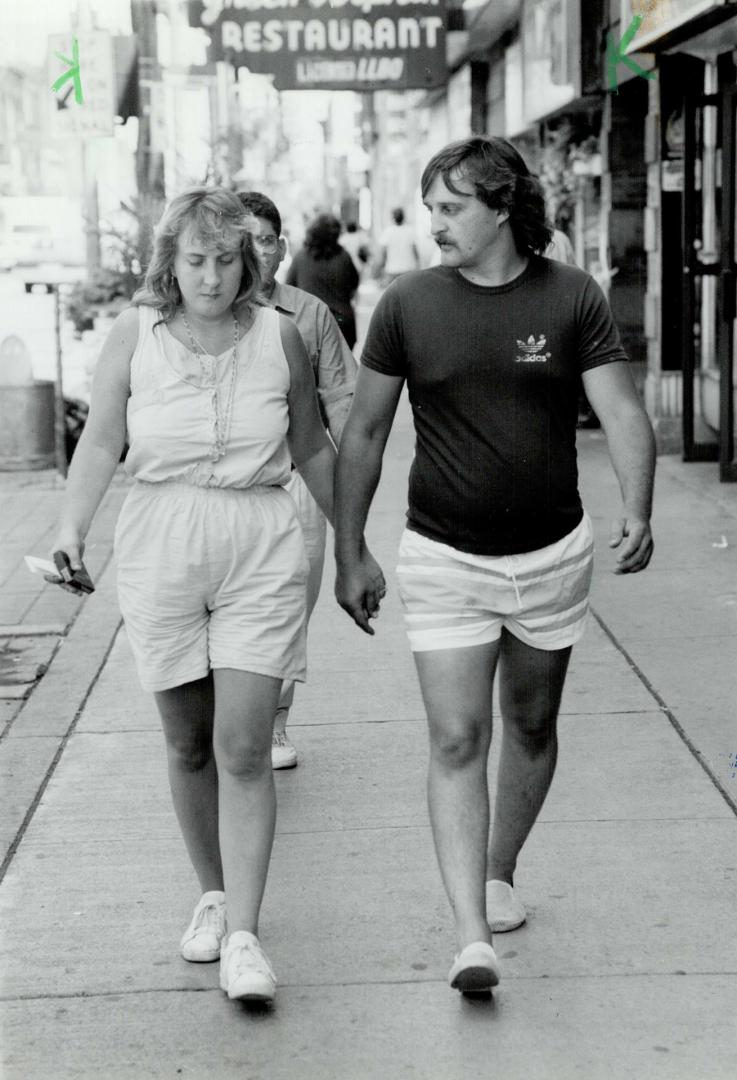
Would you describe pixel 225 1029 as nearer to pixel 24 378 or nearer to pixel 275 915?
pixel 275 915

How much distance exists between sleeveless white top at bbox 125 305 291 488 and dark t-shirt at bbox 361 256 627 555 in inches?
10.4

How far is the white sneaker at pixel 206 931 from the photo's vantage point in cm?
406

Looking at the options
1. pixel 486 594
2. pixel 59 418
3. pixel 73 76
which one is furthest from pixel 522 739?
pixel 73 76

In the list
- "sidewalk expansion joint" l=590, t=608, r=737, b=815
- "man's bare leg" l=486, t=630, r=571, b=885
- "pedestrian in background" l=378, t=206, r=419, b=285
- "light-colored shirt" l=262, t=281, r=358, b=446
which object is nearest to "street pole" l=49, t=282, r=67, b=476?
→ "sidewalk expansion joint" l=590, t=608, r=737, b=815

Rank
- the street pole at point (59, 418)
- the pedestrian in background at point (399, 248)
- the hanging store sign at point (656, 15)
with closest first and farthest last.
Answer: the hanging store sign at point (656, 15) < the street pole at point (59, 418) < the pedestrian in background at point (399, 248)

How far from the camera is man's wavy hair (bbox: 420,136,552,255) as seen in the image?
3801mm

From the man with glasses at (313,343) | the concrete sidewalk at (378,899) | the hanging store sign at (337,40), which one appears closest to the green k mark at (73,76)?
the hanging store sign at (337,40)

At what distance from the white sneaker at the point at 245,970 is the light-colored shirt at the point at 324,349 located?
1.84 m

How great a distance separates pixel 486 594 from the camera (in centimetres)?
386

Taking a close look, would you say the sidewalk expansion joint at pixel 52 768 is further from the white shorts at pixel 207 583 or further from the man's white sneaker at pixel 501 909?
the man's white sneaker at pixel 501 909

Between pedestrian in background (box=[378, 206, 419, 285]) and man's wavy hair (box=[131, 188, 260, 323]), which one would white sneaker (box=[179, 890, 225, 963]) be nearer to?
man's wavy hair (box=[131, 188, 260, 323])

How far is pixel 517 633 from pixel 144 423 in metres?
0.96

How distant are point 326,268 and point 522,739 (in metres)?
8.51

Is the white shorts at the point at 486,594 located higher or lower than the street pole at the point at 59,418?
higher
